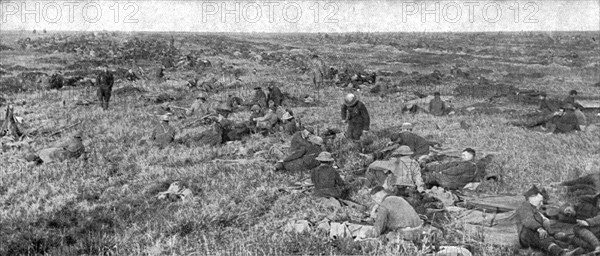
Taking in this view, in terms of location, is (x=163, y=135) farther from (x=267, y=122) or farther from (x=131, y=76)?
(x=131, y=76)

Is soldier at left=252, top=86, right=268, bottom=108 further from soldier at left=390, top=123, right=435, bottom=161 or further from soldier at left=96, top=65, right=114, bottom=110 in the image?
soldier at left=390, top=123, right=435, bottom=161

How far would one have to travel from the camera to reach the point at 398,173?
9047mm

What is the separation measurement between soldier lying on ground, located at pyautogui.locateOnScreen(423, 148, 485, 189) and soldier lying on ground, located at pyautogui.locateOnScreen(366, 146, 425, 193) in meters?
0.47

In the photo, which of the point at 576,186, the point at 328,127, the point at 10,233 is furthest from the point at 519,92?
the point at 10,233

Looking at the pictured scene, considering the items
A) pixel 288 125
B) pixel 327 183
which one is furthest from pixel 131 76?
pixel 327 183

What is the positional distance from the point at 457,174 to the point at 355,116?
4.34 m

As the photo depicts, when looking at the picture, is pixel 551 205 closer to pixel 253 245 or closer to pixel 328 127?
pixel 253 245

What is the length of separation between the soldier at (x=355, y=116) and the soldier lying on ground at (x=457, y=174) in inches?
150

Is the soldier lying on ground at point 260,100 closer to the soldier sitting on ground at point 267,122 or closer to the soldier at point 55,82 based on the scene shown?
the soldier sitting on ground at point 267,122

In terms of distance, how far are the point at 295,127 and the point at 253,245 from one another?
7.86m

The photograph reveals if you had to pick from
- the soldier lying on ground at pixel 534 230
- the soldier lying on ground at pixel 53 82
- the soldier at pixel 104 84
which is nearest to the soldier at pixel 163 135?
the soldier at pixel 104 84

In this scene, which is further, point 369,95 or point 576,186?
point 369,95

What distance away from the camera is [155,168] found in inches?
459

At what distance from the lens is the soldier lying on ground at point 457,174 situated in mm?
9438
